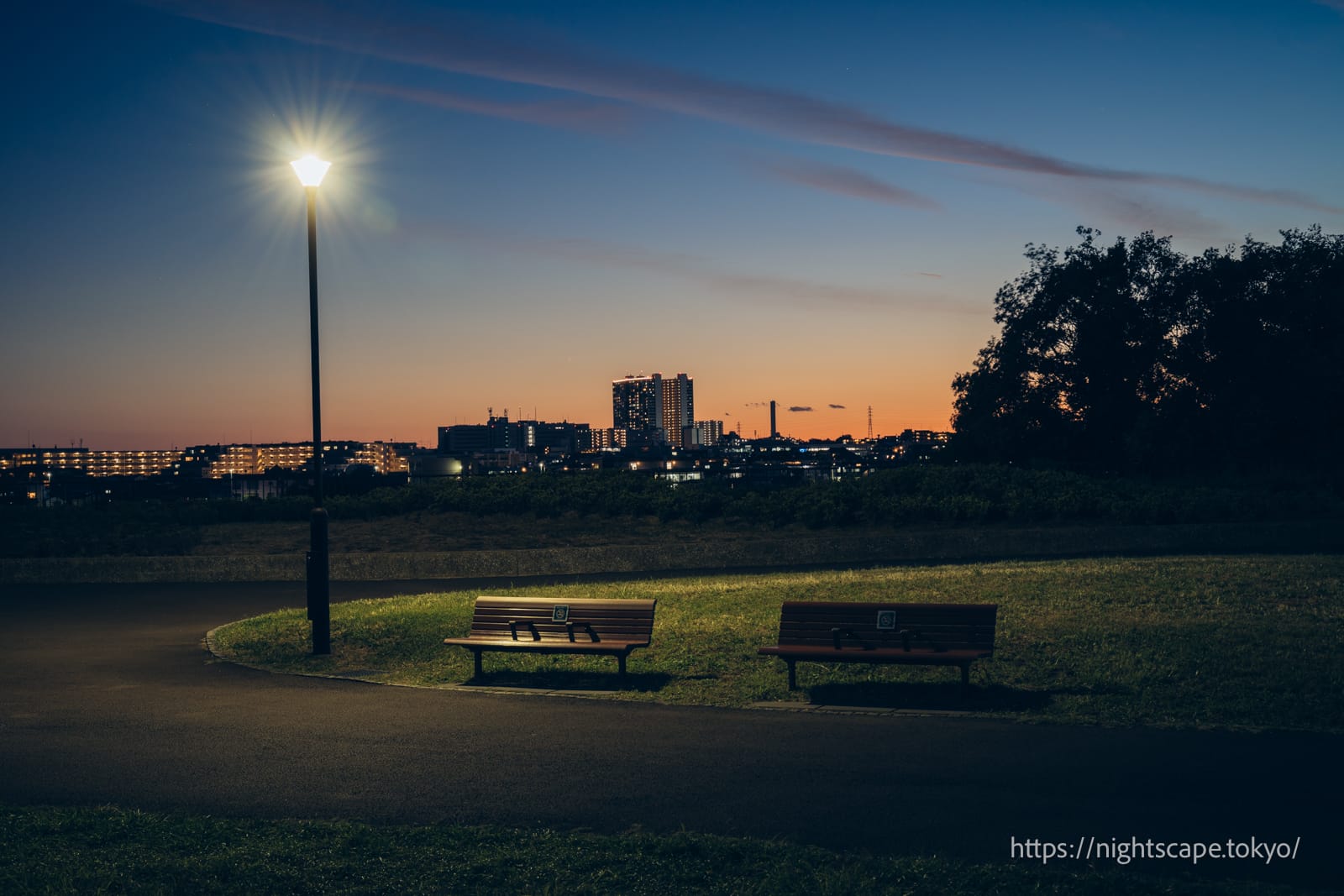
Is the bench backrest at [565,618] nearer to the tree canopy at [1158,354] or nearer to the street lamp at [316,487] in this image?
the street lamp at [316,487]

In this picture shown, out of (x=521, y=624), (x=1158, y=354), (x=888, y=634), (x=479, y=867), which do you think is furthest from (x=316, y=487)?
(x=1158, y=354)

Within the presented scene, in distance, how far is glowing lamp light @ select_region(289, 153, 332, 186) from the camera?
13.3 meters

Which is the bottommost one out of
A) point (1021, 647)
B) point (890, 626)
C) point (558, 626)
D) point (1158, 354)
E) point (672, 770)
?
point (672, 770)

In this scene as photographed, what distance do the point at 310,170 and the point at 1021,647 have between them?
9559 mm

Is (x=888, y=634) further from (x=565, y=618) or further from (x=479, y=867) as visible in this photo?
(x=479, y=867)

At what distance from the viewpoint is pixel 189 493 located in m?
32.4

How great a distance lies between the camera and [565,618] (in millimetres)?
11633

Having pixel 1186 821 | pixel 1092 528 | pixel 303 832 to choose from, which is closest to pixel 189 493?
pixel 1092 528

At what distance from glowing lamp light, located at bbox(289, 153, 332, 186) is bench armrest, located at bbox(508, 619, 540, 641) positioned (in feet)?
19.0

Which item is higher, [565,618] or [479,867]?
[565,618]

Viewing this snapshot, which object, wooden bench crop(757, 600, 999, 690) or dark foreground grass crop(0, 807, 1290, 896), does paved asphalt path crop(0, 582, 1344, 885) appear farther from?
wooden bench crop(757, 600, 999, 690)

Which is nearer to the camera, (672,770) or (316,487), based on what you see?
(672,770)

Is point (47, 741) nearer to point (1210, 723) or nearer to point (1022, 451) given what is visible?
point (1210, 723)

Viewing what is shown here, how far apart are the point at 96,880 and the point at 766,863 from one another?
330 centimetres
